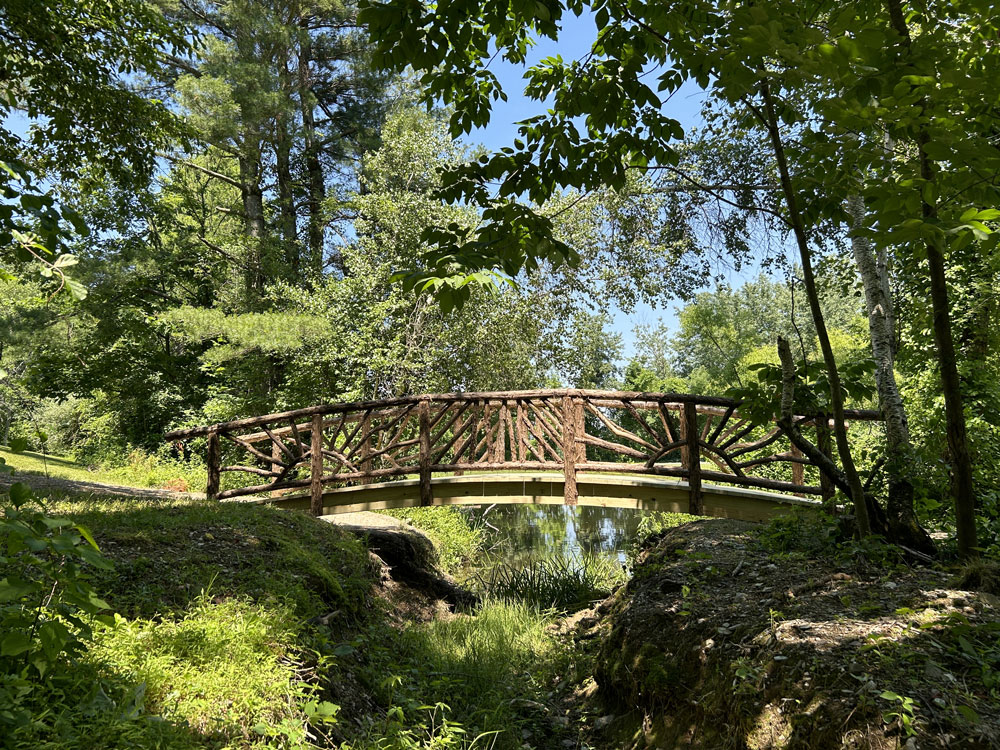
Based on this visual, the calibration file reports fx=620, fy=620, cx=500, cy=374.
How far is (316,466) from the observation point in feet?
27.6

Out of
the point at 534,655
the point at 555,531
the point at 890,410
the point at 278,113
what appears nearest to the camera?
the point at 890,410

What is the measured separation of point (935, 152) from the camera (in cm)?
225

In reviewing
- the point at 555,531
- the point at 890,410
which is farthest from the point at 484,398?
the point at 555,531

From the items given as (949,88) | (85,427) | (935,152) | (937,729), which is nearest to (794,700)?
(937,729)

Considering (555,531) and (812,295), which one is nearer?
(812,295)

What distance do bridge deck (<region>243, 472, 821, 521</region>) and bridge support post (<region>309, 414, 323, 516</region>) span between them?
5.8 inches

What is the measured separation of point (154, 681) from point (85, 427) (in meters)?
18.0

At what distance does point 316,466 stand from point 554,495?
3227 mm

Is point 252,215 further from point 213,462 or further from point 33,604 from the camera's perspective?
point 33,604

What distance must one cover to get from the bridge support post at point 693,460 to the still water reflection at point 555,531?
10.9ft

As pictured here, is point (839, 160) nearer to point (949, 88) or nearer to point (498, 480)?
point (949, 88)

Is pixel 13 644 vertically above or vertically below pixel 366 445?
below

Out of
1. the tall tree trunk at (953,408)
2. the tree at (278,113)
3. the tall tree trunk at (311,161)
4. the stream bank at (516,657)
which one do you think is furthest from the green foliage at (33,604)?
the tall tree trunk at (311,161)

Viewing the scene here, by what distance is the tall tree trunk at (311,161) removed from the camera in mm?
16375
